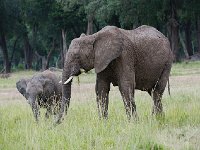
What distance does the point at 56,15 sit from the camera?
50812mm

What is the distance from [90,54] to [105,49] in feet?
1.04

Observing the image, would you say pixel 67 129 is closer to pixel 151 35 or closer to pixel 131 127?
pixel 131 127

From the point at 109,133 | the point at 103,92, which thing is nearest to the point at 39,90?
the point at 103,92

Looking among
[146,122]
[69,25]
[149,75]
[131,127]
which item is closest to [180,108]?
[149,75]

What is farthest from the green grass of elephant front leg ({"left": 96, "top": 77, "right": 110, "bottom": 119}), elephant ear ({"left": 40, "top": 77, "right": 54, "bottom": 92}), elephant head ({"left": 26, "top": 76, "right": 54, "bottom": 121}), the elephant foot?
elephant front leg ({"left": 96, "top": 77, "right": 110, "bottom": 119})

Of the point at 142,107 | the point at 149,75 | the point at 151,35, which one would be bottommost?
the point at 142,107

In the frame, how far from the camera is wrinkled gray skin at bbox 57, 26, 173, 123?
8.73m

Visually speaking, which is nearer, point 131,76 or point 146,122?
point 146,122

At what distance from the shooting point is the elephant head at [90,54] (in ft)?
28.5

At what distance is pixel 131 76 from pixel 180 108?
4.70 feet

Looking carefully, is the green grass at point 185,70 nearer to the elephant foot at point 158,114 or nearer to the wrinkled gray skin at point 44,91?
the wrinkled gray skin at point 44,91

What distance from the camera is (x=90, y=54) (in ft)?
29.1

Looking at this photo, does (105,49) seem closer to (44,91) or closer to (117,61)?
(117,61)

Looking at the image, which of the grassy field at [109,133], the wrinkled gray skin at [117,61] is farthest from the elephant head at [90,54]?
the grassy field at [109,133]
